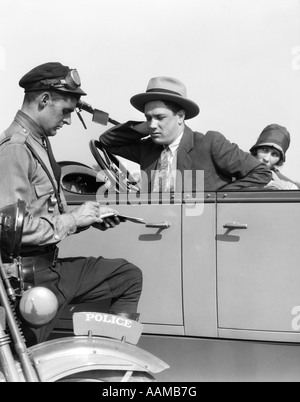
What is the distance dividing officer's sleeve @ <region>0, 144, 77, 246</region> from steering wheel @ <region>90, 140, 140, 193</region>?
1.02 m

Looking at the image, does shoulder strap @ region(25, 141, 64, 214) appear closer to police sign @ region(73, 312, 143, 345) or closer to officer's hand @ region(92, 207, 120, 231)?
officer's hand @ region(92, 207, 120, 231)

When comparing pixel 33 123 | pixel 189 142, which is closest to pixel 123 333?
pixel 33 123

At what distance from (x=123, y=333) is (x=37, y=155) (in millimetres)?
825

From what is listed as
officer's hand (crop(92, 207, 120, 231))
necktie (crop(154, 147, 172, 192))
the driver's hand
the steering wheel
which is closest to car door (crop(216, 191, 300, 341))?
necktie (crop(154, 147, 172, 192))

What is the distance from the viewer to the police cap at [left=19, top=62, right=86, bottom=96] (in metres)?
3.09

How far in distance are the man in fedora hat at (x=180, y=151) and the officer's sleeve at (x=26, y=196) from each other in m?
1.01

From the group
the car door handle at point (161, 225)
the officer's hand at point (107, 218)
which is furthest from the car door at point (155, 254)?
the officer's hand at point (107, 218)

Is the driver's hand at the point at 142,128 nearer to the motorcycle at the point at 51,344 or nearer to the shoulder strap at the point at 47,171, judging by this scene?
the shoulder strap at the point at 47,171

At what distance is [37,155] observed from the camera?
296 centimetres

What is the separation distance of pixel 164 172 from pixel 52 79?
3.17ft

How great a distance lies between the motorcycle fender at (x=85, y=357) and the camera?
2.49 meters

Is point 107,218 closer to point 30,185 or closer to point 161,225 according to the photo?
point 30,185

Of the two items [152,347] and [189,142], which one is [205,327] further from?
[189,142]
